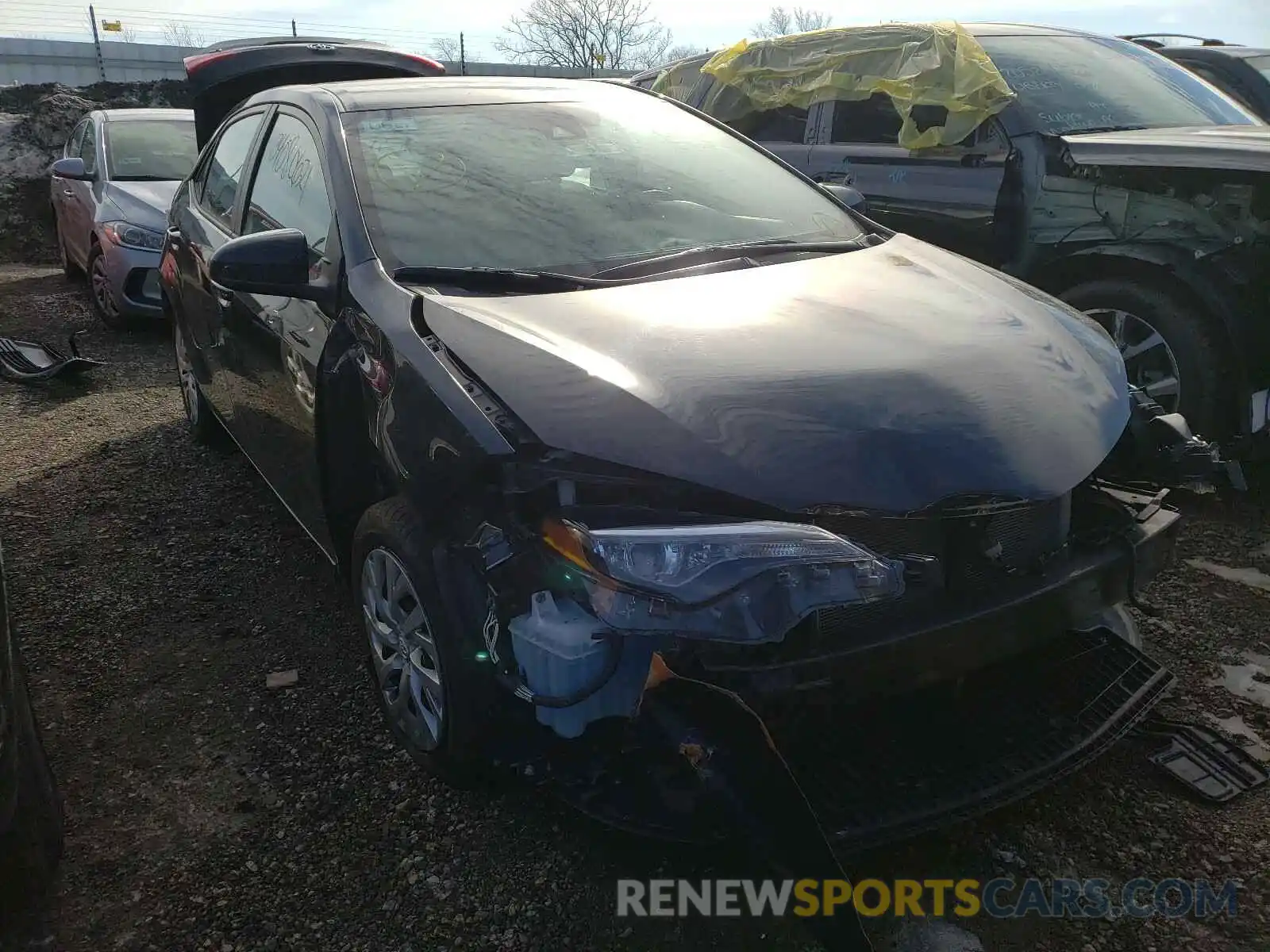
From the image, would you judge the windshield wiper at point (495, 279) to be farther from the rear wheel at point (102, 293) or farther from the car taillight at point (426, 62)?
the rear wheel at point (102, 293)

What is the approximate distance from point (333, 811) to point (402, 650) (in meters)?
0.42

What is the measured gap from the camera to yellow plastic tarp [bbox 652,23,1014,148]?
181 inches

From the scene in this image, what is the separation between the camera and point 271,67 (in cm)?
451

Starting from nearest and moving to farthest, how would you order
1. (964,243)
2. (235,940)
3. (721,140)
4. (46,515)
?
(235,940), (721,140), (46,515), (964,243)

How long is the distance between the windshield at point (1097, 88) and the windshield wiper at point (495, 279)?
303 centimetres

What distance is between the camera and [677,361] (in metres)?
1.99

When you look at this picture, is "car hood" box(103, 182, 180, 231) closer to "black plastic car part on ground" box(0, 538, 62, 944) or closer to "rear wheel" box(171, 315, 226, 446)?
"rear wheel" box(171, 315, 226, 446)

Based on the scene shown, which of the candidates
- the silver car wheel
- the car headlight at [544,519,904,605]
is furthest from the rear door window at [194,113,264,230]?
the silver car wheel

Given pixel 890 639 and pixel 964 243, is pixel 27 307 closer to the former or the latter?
pixel 964 243

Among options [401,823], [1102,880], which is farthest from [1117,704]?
[401,823]

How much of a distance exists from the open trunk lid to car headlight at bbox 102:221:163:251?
230cm

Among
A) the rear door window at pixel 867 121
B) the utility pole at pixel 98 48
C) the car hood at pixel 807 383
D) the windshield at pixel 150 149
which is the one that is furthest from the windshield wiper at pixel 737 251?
the utility pole at pixel 98 48

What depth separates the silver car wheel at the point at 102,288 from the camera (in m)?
6.96

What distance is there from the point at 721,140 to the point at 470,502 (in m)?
2.02
